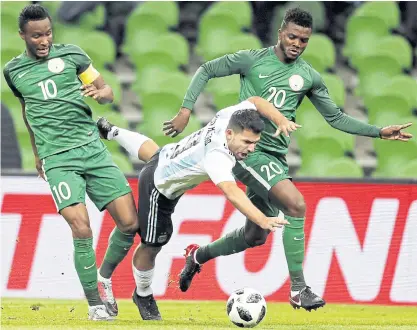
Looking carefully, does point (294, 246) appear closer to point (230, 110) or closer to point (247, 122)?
point (230, 110)

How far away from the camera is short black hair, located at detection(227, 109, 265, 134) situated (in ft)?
22.7

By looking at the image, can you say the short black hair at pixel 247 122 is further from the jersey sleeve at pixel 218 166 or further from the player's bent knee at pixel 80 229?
the player's bent knee at pixel 80 229

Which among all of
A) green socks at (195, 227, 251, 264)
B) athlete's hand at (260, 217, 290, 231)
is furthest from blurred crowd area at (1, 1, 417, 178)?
athlete's hand at (260, 217, 290, 231)

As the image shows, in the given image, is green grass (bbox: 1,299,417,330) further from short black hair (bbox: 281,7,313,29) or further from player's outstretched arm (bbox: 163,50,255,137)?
short black hair (bbox: 281,7,313,29)

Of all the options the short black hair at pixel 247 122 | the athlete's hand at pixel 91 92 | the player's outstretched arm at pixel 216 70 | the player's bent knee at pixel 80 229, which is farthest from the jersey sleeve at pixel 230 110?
the player's bent knee at pixel 80 229

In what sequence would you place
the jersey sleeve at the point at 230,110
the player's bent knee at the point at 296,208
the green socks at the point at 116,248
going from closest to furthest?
the jersey sleeve at the point at 230,110 < the player's bent knee at the point at 296,208 < the green socks at the point at 116,248

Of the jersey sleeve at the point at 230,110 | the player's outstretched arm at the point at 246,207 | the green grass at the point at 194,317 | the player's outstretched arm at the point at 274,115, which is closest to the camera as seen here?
the player's outstretched arm at the point at 246,207

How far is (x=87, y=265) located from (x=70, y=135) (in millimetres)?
928

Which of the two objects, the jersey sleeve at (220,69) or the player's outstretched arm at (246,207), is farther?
the jersey sleeve at (220,69)

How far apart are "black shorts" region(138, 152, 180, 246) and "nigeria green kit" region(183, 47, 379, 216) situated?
2.15ft

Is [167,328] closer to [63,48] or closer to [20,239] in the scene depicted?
[63,48]

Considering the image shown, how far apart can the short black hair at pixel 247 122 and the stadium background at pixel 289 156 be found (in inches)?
119

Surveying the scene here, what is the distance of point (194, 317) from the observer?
8.56 metres

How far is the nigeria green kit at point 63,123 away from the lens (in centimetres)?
766
